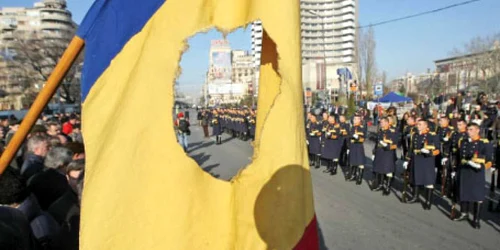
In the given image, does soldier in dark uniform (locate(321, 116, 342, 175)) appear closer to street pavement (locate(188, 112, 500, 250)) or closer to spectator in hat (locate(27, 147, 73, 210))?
street pavement (locate(188, 112, 500, 250))

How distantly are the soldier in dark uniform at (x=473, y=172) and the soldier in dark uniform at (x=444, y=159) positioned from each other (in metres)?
1.31

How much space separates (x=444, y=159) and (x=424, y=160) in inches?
28.4

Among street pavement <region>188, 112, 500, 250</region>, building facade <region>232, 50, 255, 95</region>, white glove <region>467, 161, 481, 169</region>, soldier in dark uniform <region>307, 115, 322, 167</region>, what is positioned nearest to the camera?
building facade <region>232, 50, 255, 95</region>

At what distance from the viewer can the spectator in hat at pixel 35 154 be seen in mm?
4891

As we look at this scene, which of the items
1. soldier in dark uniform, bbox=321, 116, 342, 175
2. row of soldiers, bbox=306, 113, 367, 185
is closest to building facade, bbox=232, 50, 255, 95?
row of soldiers, bbox=306, 113, 367, 185

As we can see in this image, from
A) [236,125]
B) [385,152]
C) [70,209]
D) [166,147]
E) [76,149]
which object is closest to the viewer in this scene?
[166,147]

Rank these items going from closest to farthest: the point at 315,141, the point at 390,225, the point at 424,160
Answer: the point at 390,225 → the point at 424,160 → the point at 315,141

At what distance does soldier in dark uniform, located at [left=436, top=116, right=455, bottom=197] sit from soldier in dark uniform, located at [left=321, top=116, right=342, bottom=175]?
271 cm

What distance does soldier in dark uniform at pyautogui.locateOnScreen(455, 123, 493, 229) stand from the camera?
613cm

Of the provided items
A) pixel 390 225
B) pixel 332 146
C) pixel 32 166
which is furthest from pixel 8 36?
pixel 390 225

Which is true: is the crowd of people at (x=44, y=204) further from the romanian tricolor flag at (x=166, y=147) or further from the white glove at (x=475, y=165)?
the white glove at (x=475, y=165)

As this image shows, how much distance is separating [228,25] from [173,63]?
256mm

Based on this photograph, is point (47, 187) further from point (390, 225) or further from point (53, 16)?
point (53, 16)

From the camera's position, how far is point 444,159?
7.75 m
